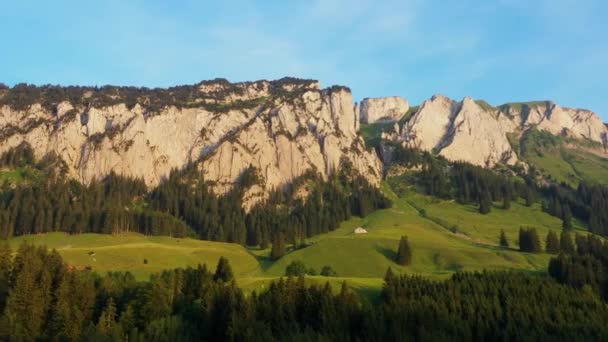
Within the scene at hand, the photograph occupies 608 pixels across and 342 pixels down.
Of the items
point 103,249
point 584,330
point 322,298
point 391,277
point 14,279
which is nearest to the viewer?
point 584,330

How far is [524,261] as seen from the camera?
561ft

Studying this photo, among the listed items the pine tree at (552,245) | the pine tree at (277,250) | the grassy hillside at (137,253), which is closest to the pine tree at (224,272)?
the grassy hillside at (137,253)

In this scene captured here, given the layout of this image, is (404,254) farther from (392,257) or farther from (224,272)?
(224,272)

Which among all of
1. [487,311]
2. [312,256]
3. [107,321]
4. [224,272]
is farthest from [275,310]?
[312,256]

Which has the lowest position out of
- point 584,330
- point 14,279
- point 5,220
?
point 584,330

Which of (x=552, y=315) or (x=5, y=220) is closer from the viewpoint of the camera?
(x=552, y=315)

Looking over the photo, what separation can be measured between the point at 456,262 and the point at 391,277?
55973 mm

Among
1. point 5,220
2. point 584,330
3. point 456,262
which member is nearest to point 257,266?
point 456,262

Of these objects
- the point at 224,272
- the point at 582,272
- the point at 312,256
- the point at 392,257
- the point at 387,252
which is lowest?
the point at 582,272

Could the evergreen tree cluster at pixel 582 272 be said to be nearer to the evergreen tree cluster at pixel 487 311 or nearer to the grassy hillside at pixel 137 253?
the evergreen tree cluster at pixel 487 311

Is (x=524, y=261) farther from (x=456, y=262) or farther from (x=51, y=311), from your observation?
(x=51, y=311)

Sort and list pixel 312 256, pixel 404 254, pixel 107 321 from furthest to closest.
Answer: pixel 312 256 < pixel 404 254 < pixel 107 321

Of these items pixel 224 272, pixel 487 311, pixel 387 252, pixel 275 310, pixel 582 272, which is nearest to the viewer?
pixel 275 310

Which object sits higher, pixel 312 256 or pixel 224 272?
pixel 312 256
